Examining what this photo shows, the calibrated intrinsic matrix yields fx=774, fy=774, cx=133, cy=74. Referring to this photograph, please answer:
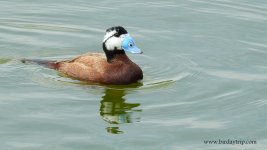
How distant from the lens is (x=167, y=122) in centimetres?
1152

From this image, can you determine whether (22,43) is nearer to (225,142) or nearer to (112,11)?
(112,11)

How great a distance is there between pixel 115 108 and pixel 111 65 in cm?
143

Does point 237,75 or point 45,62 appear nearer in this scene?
point 237,75

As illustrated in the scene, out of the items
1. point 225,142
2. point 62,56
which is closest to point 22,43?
point 62,56

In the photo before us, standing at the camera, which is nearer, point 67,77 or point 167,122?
point 167,122

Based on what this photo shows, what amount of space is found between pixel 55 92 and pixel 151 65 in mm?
2375

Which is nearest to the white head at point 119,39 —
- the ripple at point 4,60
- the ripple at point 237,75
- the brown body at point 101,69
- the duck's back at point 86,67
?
the brown body at point 101,69

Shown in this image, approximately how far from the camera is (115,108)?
12.4m

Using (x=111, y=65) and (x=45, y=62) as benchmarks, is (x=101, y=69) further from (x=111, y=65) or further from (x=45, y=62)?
(x=45, y=62)

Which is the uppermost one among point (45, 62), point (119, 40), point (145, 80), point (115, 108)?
point (119, 40)

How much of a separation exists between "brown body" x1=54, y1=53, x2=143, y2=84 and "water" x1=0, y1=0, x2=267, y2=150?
0.58 ft

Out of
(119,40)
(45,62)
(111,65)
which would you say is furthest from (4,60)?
(119,40)

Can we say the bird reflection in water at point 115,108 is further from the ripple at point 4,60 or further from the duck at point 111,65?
the ripple at point 4,60

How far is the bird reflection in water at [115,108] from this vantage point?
38.4 feet
